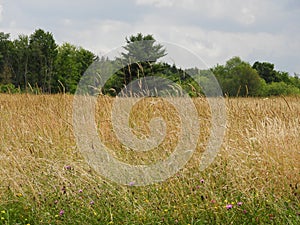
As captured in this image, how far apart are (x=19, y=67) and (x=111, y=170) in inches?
1429

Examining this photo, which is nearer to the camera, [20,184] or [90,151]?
[20,184]

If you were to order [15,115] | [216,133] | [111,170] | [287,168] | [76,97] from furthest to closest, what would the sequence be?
[76,97], [15,115], [216,133], [111,170], [287,168]

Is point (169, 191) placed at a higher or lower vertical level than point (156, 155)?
lower

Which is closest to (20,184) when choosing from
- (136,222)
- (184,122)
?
(136,222)

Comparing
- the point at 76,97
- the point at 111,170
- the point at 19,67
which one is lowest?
the point at 111,170

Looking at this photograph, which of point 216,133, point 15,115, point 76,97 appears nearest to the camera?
point 216,133

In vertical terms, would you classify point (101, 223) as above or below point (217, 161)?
below

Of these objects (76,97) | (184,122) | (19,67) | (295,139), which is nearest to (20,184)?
(184,122)

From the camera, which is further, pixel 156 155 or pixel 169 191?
pixel 156 155

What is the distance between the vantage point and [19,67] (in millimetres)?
37125

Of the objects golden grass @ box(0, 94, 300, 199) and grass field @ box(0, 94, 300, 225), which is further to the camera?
golden grass @ box(0, 94, 300, 199)

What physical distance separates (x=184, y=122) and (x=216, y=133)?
57cm

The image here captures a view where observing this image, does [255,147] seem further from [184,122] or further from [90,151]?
[90,151]

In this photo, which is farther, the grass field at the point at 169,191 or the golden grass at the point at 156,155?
the golden grass at the point at 156,155
